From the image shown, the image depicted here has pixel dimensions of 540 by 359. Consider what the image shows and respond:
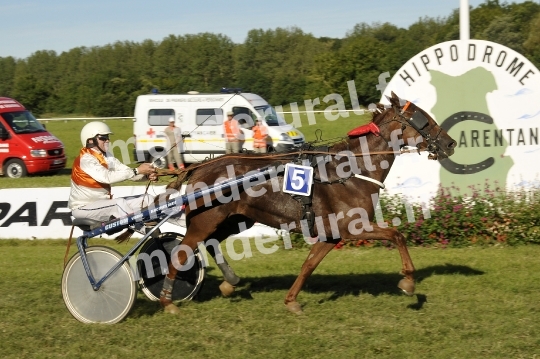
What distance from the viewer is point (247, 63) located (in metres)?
48.1

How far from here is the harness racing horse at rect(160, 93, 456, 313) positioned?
7.23m

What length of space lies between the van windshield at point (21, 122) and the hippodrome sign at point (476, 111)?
42.7ft

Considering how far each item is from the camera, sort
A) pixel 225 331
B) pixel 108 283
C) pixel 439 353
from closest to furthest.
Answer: pixel 439 353
pixel 225 331
pixel 108 283

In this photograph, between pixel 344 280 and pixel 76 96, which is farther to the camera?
pixel 76 96

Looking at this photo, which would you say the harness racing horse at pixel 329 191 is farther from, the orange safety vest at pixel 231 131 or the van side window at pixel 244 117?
the van side window at pixel 244 117

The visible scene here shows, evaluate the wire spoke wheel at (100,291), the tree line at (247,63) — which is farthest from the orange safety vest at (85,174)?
the tree line at (247,63)

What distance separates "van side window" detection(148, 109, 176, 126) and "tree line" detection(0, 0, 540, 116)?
11.5 metres

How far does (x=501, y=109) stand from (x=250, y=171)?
5.57 m

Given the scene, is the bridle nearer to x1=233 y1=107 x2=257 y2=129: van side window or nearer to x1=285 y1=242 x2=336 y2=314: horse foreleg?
x1=285 y1=242 x2=336 y2=314: horse foreleg

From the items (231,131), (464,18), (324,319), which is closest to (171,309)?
(324,319)

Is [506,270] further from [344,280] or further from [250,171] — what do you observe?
[250,171]

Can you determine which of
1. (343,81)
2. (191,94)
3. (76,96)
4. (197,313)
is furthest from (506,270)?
(76,96)

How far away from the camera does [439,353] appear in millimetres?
5930

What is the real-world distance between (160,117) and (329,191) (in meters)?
15.4
